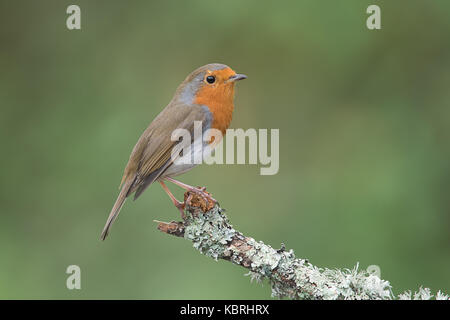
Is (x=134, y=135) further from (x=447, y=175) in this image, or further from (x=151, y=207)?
(x=447, y=175)

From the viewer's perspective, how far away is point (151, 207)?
19.0 ft

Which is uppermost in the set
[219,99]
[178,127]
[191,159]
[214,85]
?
[214,85]

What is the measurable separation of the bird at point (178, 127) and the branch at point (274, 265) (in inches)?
6.4

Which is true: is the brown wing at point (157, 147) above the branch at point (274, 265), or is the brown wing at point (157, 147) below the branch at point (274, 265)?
above

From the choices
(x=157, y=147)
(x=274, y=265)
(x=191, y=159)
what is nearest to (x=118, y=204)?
(x=157, y=147)

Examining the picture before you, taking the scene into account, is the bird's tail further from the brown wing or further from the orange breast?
the orange breast

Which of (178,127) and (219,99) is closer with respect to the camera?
(178,127)

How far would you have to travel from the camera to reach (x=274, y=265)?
11.8ft

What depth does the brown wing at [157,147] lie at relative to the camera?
14.0ft

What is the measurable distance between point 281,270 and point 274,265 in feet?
0.19

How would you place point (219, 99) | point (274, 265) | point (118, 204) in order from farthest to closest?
point (219, 99) < point (118, 204) < point (274, 265)

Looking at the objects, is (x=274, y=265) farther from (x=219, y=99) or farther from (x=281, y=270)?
(x=219, y=99)

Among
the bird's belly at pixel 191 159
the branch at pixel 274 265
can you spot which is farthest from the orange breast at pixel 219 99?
the branch at pixel 274 265

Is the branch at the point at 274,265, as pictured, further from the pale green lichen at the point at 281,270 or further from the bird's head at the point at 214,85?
the bird's head at the point at 214,85
